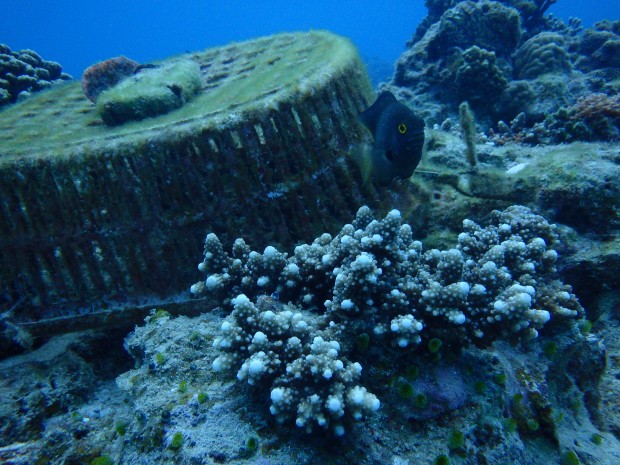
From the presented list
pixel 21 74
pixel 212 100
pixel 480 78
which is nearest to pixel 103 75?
pixel 212 100

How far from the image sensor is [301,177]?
387 centimetres

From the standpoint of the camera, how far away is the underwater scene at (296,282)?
96.7 inches

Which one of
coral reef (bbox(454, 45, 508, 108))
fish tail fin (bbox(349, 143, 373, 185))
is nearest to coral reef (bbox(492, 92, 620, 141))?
coral reef (bbox(454, 45, 508, 108))

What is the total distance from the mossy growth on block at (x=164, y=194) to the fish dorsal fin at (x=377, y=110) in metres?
0.36

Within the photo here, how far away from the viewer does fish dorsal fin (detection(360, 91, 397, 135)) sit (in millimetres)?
3744

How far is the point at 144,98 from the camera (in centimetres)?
446

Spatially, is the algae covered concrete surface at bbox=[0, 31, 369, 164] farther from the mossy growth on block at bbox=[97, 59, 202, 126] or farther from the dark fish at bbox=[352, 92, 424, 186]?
the dark fish at bbox=[352, 92, 424, 186]

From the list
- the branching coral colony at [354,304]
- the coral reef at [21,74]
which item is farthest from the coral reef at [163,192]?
the coral reef at [21,74]

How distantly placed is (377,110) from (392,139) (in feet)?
1.26

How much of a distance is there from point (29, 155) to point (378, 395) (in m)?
4.03

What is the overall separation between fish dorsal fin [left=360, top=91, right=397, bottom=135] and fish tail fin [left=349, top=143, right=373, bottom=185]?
23 centimetres

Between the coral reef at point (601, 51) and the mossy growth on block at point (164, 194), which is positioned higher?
the coral reef at point (601, 51)

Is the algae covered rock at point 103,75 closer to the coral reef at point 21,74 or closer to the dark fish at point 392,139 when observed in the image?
the coral reef at point 21,74

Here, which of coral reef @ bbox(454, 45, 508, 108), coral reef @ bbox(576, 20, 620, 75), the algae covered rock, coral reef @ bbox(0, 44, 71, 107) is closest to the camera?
the algae covered rock
